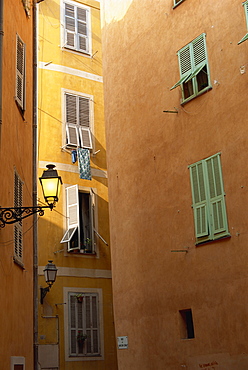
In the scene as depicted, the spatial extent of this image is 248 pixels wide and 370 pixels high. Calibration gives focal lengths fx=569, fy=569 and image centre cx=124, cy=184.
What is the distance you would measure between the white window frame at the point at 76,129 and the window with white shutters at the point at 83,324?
5.05m

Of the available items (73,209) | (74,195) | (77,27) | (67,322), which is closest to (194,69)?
(74,195)

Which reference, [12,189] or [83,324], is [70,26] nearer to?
[83,324]

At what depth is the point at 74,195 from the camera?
1852cm

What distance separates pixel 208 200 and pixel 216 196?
25 centimetres

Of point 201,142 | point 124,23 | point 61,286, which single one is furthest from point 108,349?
point 124,23

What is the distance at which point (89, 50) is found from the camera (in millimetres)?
21078

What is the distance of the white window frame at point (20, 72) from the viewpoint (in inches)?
464

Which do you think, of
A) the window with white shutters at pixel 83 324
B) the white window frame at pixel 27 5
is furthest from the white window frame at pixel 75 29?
the window with white shutters at pixel 83 324

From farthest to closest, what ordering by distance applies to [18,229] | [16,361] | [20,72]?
[20,72] < [18,229] < [16,361]

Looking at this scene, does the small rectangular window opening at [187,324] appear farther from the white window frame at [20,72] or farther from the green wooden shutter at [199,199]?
the white window frame at [20,72]

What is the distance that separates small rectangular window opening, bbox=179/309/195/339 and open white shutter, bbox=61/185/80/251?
6.00m

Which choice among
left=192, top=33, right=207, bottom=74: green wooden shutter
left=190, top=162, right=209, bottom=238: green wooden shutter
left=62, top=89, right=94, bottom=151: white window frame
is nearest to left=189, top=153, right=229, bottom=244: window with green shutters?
left=190, top=162, right=209, bottom=238: green wooden shutter

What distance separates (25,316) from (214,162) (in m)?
5.09

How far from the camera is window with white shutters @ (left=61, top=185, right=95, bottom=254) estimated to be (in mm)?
18078
